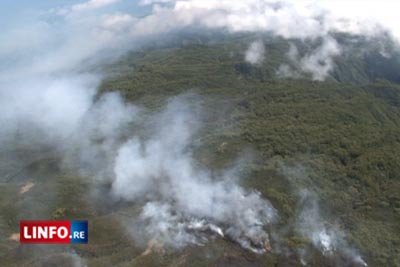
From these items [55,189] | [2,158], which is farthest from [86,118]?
[55,189]

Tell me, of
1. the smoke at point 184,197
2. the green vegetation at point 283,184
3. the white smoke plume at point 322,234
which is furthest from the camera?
the white smoke plume at point 322,234

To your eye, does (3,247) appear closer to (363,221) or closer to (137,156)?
(137,156)

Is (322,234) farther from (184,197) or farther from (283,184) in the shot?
(184,197)

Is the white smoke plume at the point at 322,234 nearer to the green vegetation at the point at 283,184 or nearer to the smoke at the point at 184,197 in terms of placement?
the green vegetation at the point at 283,184

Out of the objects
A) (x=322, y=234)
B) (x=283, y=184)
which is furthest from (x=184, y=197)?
(x=322, y=234)

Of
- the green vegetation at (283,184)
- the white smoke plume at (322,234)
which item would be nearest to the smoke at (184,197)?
the green vegetation at (283,184)

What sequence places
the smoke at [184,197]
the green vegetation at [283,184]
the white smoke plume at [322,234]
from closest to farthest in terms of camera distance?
the green vegetation at [283,184] < the smoke at [184,197] < the white smoke plume at [322,234]

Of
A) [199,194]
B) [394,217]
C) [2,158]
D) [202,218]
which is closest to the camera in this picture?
[202,218]

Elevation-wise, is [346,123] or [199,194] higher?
[199,194]

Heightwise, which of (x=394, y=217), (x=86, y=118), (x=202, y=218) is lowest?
(x=86, y=118)
